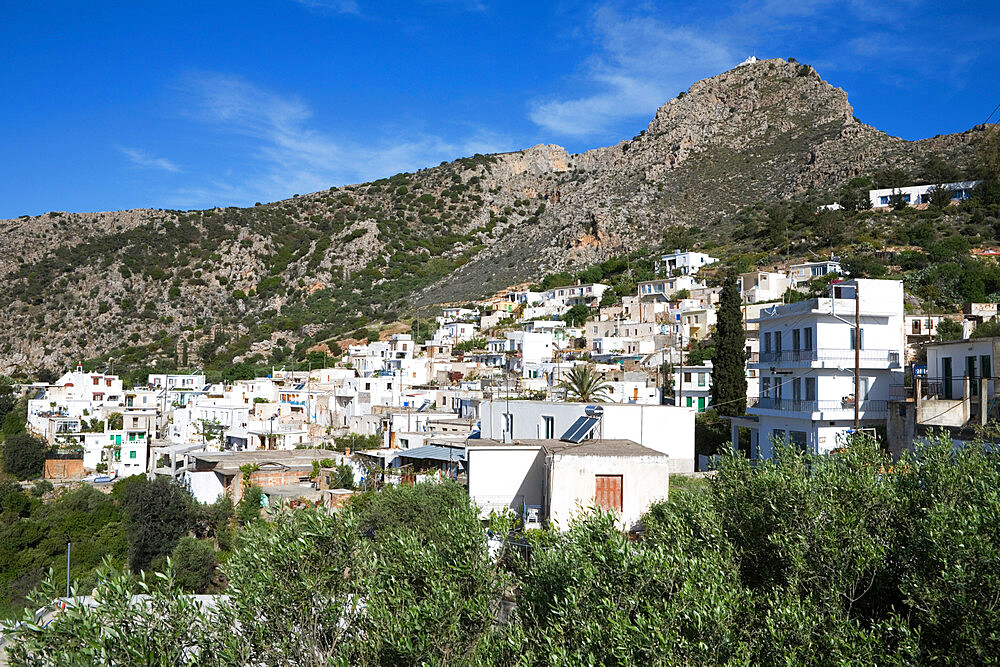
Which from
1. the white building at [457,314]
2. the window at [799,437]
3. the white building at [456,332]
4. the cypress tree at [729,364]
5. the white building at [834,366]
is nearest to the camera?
the white building at [834,366]

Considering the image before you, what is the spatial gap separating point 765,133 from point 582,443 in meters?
93.3

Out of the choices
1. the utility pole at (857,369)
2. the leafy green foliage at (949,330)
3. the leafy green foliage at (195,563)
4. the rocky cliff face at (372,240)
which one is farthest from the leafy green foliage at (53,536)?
the rocky cliff face at (372,240)

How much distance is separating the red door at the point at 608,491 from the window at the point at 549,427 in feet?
22.6

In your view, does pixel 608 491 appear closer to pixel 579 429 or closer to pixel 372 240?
pixel 579 429

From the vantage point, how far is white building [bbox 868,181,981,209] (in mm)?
74250

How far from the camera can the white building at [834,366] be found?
75.2 feet

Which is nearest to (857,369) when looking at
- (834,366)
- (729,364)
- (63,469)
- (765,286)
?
(834,366)

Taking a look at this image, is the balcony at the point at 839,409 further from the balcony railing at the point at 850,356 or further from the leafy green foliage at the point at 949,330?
the leafy green foliage at the point at 949,330

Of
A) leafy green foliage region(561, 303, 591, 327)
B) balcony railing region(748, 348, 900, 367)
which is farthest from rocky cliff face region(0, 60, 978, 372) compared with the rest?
balcony railing region(748, 348, 900, 367)

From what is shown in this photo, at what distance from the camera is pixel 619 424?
2338cm

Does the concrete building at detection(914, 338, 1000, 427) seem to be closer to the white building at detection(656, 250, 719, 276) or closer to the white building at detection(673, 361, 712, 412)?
the white building at detection(673, 361, 712, 412)

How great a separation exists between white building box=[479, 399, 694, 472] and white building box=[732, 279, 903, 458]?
2.36m

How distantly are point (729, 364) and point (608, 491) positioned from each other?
61.5 feet

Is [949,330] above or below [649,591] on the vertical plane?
above
